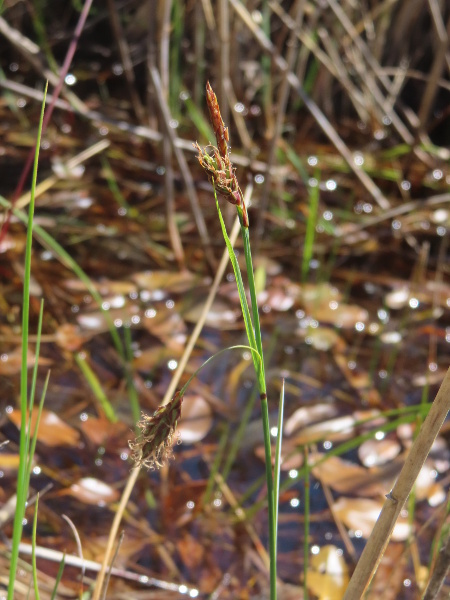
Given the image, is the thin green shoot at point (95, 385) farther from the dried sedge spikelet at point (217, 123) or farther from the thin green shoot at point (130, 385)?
the dried sedge spikelet at point (217, 123)

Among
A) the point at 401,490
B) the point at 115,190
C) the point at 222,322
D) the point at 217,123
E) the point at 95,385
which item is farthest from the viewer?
the point at 115,190

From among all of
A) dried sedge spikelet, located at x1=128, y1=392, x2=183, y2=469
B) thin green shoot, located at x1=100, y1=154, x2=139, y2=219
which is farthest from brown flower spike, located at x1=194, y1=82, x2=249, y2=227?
thin green shoot, located at x1=100, y1=154, x2=139, y2=219

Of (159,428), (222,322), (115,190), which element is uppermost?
(115,190)

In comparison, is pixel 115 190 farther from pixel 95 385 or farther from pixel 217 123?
pixel 217 123

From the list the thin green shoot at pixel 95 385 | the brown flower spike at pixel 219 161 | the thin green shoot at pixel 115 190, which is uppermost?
the thin green shoot at pixel 115 190

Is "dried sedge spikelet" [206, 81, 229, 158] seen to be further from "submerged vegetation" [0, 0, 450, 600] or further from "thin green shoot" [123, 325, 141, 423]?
"thin green shoot" [123, 325, 141, 423]

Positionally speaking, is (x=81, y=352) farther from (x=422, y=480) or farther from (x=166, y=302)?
(x=422, y=480)

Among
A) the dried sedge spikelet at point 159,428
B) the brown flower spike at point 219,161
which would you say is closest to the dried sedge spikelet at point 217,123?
the brown flower spike at point 219,161

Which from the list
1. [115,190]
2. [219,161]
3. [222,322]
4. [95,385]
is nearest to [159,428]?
[219,161]

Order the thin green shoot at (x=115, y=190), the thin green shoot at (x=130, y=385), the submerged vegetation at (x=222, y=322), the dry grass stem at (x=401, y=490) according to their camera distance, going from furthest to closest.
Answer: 1. the thin green shoot at (x=115, y=190)
2. the thin green shoot at (x=130, y=385)
3. the submerged vegetation at (x=222, y=322)
4. the dry grass stem at (x=401, y=490)
